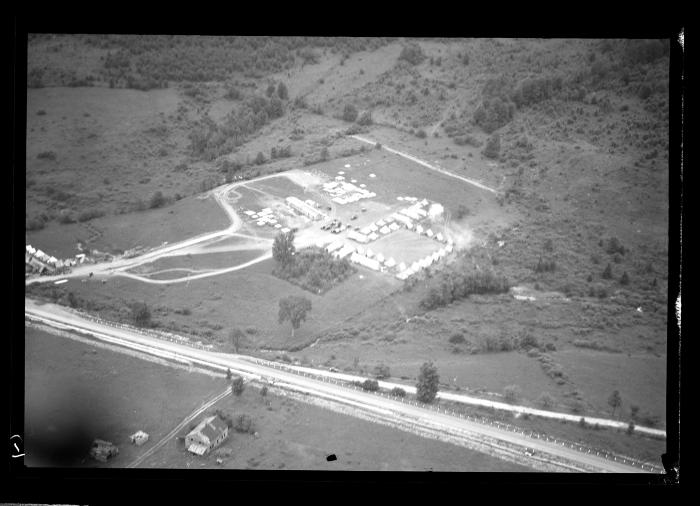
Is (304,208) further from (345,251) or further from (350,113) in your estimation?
(350,113)

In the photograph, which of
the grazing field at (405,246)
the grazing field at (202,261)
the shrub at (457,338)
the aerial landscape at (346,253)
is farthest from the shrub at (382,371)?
the grazing field at (202,261)

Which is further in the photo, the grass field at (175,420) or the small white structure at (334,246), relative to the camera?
the small white structure at (334,246)

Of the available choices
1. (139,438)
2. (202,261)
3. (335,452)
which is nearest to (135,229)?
(202,261)

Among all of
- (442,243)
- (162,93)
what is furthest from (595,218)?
(162,93)

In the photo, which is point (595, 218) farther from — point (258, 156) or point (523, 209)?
point (258, 156)

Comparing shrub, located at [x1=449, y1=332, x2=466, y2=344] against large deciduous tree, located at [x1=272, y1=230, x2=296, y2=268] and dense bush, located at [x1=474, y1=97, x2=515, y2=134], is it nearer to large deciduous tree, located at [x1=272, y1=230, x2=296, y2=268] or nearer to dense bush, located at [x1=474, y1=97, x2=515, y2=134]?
large deciduous tree, located at [x1=272, y1=230, x2=296, y2=268]

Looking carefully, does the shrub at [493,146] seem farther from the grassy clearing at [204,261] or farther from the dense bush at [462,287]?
the grassy clearing at [204,261]
